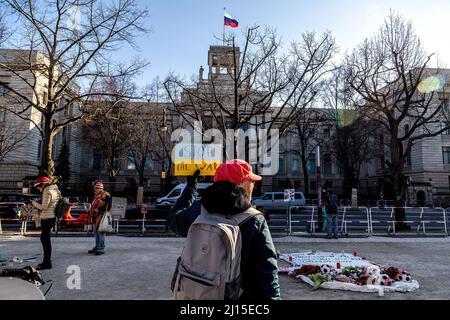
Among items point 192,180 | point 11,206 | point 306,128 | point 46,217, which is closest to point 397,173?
point 46,217

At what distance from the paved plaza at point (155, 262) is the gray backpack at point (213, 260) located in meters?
4.01

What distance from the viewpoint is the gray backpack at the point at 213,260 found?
1.90m

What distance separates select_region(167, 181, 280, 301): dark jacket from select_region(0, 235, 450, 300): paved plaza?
4.08m

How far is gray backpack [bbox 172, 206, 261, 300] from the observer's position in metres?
1.90

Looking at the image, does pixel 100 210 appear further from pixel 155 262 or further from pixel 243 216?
pixel 243 216

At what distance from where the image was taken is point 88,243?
37.7ft

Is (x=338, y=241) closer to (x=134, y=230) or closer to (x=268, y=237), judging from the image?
(x=134, y=230)

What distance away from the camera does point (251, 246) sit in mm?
2004

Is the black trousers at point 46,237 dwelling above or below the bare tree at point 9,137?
below

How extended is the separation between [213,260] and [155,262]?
7.22m

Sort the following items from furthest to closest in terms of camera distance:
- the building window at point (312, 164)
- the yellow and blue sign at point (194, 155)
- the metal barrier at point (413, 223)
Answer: the building window at point (312, 164)
the yellow and blue sign at point (194, 155)
the metal barrier at point (413, 223)

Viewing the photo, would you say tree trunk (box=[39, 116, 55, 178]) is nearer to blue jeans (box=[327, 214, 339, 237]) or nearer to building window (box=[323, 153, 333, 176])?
blue jeans (box=[327, 214, 339, 237])

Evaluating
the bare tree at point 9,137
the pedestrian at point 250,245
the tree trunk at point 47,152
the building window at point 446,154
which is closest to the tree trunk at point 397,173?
the pedestrian at point 250,245

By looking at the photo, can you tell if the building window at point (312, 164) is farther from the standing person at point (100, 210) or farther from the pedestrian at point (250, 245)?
the pedestrian at point (250, 245)
